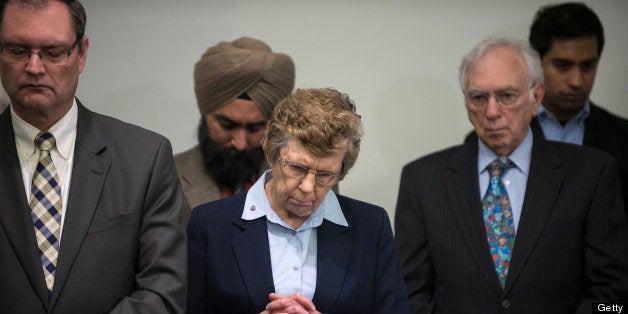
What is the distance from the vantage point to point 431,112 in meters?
5.13

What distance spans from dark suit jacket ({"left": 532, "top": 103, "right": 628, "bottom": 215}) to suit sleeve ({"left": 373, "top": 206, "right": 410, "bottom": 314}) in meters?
1.59

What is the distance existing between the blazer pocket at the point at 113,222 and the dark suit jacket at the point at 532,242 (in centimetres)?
135

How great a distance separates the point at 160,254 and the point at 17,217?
45 cm

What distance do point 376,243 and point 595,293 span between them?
1.09 metres

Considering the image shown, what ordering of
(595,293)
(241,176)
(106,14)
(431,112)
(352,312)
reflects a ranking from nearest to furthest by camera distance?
(352,312)
(595,293)
(241,176)
(106,14)
(431,112)

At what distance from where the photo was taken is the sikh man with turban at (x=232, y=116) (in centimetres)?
427

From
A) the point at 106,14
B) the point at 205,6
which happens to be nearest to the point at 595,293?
the point at 205,6

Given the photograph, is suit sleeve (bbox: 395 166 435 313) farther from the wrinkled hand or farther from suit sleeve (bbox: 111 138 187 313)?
suit sleeve (bbox: 111 138 187 313)

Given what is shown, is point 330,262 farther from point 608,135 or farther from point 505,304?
point 608,135

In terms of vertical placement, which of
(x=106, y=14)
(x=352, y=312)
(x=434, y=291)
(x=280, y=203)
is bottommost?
(x=434, y=291)

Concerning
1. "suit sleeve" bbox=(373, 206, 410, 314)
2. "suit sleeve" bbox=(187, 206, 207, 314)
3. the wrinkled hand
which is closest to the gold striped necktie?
"suit sleeve" bbox=(187, 206, 207, 314)

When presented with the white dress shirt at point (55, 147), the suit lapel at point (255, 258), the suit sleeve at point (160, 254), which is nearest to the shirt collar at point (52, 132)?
the white dress shirt at point (55, 147)

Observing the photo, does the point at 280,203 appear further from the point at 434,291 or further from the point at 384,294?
the point at 434,291

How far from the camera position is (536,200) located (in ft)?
13.0
